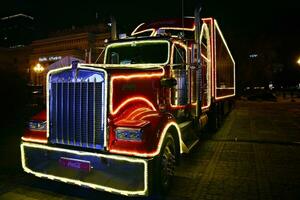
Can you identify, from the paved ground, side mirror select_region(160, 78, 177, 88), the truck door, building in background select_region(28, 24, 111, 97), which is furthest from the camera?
building in background select_region(28, 24, 111, 97)

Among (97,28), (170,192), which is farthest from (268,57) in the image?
(170,192)

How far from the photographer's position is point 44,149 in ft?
17.9

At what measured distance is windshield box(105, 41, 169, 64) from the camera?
687cm

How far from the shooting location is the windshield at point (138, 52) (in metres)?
6.87

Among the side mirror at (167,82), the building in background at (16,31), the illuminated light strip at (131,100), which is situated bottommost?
the illuminated light strip at (131,100)

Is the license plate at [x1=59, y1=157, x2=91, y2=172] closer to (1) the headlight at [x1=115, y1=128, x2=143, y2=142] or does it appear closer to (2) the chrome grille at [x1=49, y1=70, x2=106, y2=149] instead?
(2) the chrome grille at [x1=49, y1=70, x2=106, y2=149]

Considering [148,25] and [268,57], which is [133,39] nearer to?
[148,25]

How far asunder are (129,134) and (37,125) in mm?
1824

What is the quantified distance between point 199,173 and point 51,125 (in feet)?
10.3

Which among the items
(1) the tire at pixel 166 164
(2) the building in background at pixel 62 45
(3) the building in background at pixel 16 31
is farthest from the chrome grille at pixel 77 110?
(3) the building in background at pixel 16 31

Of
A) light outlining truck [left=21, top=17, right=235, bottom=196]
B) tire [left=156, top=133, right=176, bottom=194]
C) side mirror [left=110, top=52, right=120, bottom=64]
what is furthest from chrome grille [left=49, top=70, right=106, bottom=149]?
side mirror [left=110, top=52, right=120, bottom=64]

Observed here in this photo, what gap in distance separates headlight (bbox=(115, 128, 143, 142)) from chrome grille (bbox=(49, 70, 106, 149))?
0.86 ft

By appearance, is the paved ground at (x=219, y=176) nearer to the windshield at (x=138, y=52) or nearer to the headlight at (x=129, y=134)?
the headlight at (x=129, y=134)

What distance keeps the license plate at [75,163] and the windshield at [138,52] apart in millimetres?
2663
